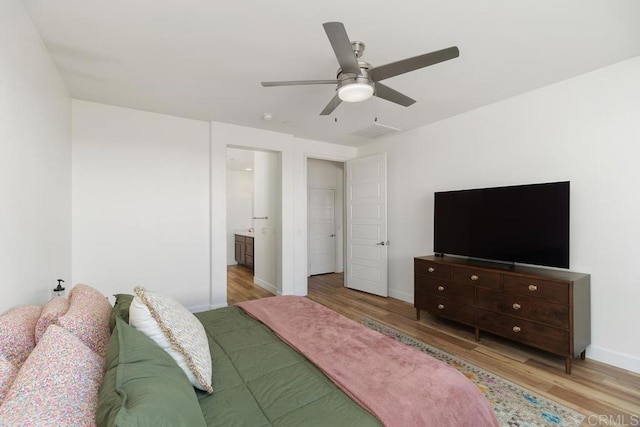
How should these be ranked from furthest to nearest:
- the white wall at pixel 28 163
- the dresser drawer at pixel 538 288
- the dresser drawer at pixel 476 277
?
the dresser drawer at pixel 476 277 < the dresser drawer at pixel 538 288 < the white wall at pixel 28 163

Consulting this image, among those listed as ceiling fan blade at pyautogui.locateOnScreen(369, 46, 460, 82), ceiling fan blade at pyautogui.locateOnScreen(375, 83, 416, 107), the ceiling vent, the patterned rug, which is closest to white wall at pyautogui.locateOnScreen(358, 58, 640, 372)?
the ceiling vent

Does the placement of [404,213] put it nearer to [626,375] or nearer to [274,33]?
[626,375]

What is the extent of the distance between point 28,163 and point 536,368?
4142mm

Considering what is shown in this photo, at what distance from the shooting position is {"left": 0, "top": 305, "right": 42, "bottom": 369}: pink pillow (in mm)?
1146

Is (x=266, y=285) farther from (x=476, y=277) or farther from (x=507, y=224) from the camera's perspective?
(x=507, y=224)

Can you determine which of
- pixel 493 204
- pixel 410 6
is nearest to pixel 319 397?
pixel 410 6

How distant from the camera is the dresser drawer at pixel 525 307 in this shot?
2.43 meters

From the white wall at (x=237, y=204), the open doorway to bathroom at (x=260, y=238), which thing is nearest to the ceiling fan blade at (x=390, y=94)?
the open doorway to bathroom at (x=260, y=238)

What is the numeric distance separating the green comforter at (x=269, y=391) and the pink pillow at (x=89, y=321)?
528 millimetres

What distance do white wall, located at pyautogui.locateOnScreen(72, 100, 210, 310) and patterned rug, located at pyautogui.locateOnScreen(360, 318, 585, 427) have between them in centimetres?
328

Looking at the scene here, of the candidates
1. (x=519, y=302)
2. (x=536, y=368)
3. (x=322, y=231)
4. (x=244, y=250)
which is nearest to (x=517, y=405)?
(x=536, y=368)

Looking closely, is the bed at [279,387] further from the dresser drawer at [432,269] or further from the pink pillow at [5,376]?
the dresser drawer at [432,269]

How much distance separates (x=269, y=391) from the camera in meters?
1.26

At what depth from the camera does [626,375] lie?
2.38 metres
